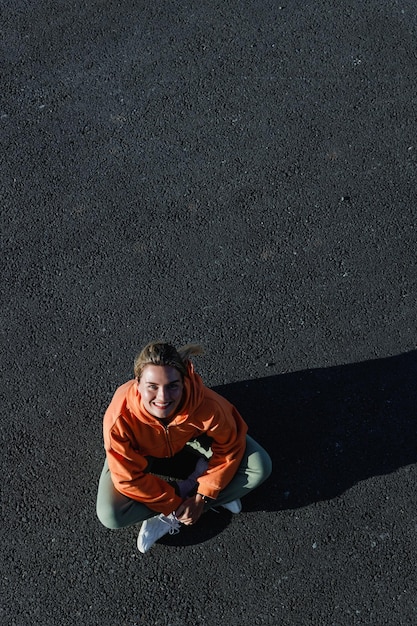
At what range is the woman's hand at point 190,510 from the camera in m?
4.55

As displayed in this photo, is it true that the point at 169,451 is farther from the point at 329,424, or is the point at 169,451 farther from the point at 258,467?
the point at 329,424

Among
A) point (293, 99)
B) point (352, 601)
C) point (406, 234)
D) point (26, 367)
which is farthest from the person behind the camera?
point (293, 99)

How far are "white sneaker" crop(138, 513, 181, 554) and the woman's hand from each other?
0.08m

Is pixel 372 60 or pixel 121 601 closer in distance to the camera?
pixel 121 601

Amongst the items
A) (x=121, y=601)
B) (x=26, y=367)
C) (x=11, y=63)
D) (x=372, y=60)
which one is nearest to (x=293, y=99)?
(x=372, y=60)

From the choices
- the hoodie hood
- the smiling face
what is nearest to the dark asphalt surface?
the hoodie hood

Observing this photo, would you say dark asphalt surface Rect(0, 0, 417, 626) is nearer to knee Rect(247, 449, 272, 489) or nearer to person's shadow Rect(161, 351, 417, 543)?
person's shadow Rect(161, 351, 417, 543)

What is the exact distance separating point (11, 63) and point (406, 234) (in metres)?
3.18

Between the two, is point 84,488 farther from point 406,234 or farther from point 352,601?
point 406,234

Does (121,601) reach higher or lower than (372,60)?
lower

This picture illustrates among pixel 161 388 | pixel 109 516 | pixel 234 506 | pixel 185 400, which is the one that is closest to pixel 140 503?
pixel 109 516

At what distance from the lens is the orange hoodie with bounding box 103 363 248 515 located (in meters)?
4.18

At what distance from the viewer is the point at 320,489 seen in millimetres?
4820

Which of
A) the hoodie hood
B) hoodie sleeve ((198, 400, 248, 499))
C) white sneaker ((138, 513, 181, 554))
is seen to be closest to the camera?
the hoodie hood
